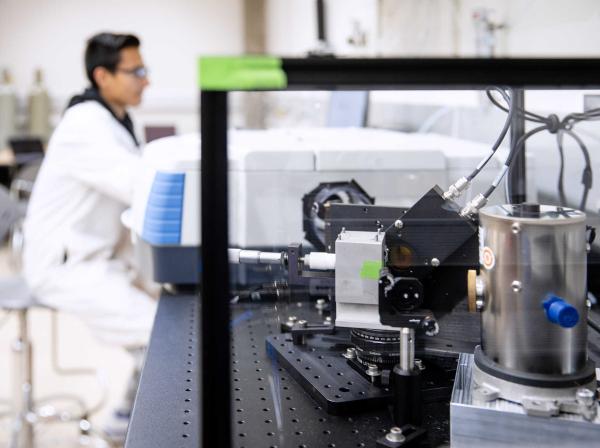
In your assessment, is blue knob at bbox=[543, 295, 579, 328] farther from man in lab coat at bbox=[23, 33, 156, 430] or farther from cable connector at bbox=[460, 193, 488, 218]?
man in lab coat at bbox=[23, 33, 156, 430]

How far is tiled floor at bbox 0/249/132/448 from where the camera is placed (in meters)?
2.41

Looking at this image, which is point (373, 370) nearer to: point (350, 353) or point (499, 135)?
point (350, 353)

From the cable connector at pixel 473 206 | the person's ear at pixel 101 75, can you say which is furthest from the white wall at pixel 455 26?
the person's ear at pixel 101 75

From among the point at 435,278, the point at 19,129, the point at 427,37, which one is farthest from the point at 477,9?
the point at 19,129

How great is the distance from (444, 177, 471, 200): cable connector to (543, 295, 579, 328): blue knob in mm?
164

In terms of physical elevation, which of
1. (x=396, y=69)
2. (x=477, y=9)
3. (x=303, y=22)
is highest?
(x=303, y=22)

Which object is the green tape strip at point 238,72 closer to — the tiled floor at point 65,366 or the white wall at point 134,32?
the tiled floor at point 65,366

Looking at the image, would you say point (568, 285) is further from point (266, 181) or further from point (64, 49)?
point (64, 49)

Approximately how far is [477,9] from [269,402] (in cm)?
134

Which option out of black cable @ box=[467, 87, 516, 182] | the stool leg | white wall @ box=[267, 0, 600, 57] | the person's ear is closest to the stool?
the stool leg

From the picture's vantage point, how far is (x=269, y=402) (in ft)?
2.64

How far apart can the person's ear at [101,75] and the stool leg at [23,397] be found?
0.84m

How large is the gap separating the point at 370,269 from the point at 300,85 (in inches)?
8.9

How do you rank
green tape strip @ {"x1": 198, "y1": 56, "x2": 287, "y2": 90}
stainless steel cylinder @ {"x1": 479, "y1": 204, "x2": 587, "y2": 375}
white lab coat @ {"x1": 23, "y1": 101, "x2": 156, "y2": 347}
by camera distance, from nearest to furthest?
green tape strip @ {"x1": 198, "y1": 56, "x2": 287, "y2": 90}, stainless steel cylinder @ {"x1": 479, "y1": 204, "x2": 587, "y2": 375}, white lab coat @ {"x1": 23, "y1": 101, "x2": 156, "y2": 347}
